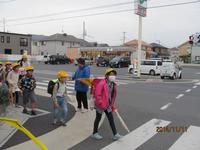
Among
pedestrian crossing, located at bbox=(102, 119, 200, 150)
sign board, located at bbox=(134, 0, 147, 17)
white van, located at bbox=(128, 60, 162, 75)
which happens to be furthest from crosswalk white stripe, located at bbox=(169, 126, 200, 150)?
white van, located at bbox=(128, 60, 162, 75)

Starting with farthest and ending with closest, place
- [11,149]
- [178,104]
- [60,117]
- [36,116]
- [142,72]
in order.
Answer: [142,72]
[178,104]
[36,116]
[60,117]
[11,149]

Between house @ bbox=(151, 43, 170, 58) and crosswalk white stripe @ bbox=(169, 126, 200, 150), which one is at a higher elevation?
house @ bbox=(151, 43, 170, 58)

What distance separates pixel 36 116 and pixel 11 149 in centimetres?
292


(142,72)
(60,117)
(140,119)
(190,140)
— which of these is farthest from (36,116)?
(142,72)

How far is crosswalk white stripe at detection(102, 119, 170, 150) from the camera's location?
6309 millimetres

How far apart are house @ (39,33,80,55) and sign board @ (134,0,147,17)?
60.4 meters

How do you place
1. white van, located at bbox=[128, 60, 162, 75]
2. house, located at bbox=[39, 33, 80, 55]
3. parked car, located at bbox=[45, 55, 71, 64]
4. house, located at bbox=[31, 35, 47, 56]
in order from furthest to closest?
house, located at bbox=[31, 35, 47, 56] < house, located at bbox=[39, 33, 80, 55] < parked car, located at bbox=[45, 55, 71, 64] < white van, located at bbox=[128, 60, 162, 75]

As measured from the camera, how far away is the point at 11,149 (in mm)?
5965

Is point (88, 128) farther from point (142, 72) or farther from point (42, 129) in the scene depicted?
point (142, 72)

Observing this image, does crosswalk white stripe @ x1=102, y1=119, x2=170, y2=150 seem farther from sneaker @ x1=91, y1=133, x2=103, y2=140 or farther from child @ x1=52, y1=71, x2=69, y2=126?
child @ x1=52, y1=71, x2=69, y2=126

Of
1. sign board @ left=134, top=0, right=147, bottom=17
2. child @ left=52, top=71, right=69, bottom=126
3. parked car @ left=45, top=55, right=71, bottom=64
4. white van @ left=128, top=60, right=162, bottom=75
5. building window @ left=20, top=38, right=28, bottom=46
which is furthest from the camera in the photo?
building window @ left=20, top=38, right=28, bottom=46

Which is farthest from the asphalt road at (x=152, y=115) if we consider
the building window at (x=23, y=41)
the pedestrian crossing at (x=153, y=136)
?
the building window at (x=23, y=41)

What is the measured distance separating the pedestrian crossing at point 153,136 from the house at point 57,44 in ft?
252

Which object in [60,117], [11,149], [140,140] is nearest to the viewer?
[11,149]
